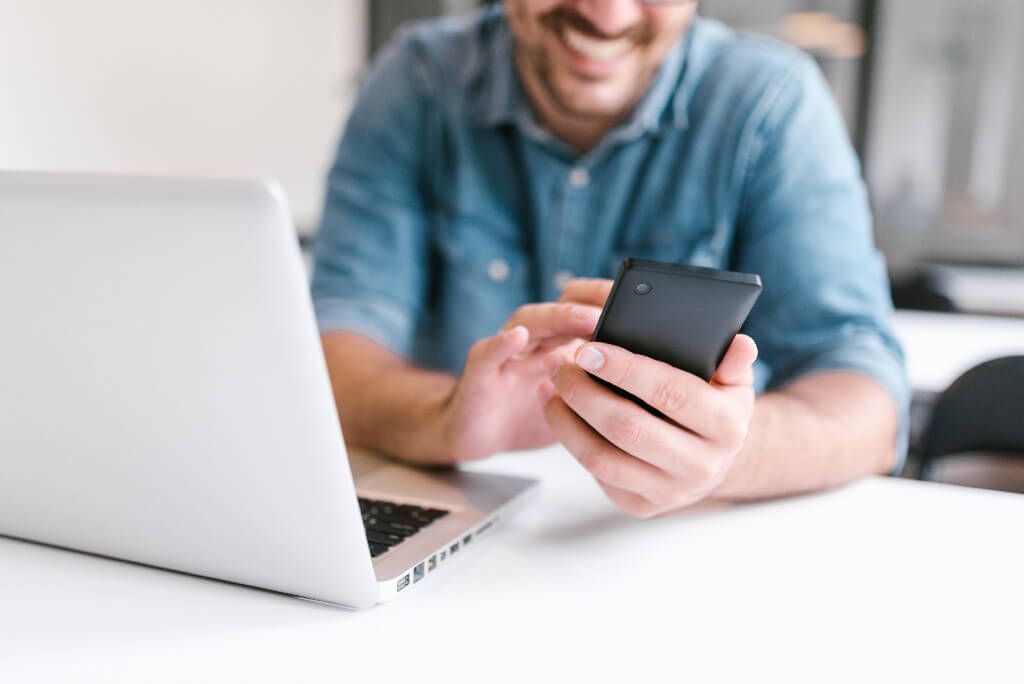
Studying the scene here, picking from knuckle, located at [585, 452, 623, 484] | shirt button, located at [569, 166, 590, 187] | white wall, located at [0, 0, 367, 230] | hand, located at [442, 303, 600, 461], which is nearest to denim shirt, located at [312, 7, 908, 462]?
shirt button, located at [569, 166, 590, 187]

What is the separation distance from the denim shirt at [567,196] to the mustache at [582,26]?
0.30 ft

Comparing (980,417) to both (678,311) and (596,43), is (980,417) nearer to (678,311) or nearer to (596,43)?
(596,43)

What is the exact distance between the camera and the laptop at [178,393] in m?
0.43

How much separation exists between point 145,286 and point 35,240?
0.22 ft

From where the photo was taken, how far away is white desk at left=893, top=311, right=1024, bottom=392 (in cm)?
183

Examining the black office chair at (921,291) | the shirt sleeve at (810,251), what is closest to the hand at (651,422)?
the shirt sleeve at (810,251)

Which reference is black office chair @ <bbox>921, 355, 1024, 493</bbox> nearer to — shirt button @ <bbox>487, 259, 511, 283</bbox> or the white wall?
shirt button @ <bbox>487, 259, 511, 283</bbox>

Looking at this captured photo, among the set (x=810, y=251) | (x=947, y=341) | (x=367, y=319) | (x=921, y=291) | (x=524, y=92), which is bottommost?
(x=921, y=291)

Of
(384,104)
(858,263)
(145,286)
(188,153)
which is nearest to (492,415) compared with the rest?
(145,286)

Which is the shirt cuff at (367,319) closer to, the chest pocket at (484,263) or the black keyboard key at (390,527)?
the chest pocket at (484,263)

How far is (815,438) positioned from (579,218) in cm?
51

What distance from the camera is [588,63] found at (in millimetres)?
1051

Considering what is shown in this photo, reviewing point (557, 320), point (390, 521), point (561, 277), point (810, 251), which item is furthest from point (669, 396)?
point (561, 277)

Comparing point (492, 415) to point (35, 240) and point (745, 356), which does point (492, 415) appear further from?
point (35, 240)
